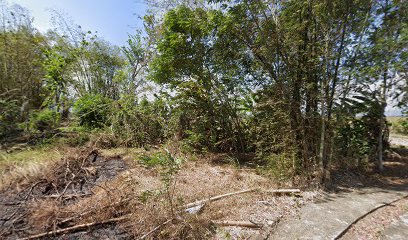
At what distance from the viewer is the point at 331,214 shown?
9.75 feet

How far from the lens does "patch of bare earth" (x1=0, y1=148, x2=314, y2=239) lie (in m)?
2.38

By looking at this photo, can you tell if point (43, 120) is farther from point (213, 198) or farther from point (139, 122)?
point (213, 198)

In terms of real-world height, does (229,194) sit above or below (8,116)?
below

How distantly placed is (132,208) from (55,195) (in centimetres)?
135

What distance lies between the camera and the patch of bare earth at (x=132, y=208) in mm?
2375

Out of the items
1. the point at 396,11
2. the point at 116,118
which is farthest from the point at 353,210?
the point at 116,118

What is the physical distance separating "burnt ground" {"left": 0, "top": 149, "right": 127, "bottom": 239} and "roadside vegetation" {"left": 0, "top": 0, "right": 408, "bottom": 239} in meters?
0.02

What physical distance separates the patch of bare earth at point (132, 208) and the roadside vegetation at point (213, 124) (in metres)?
0.02

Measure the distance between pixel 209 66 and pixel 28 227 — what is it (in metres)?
4.88

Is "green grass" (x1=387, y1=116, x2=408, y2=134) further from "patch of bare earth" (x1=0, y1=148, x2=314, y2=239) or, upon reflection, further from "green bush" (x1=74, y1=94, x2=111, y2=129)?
"green bush" (x1=74, y1=94, x2=111, y2=129)

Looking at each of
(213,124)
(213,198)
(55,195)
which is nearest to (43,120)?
(55,195)

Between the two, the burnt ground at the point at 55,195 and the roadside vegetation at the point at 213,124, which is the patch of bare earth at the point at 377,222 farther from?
the burnt ground at the point at 55,195

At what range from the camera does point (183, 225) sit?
2305mm

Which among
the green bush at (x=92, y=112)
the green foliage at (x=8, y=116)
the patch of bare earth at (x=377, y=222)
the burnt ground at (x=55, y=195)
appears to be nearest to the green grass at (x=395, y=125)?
the patch of bare earth at (x=377, y=222)
